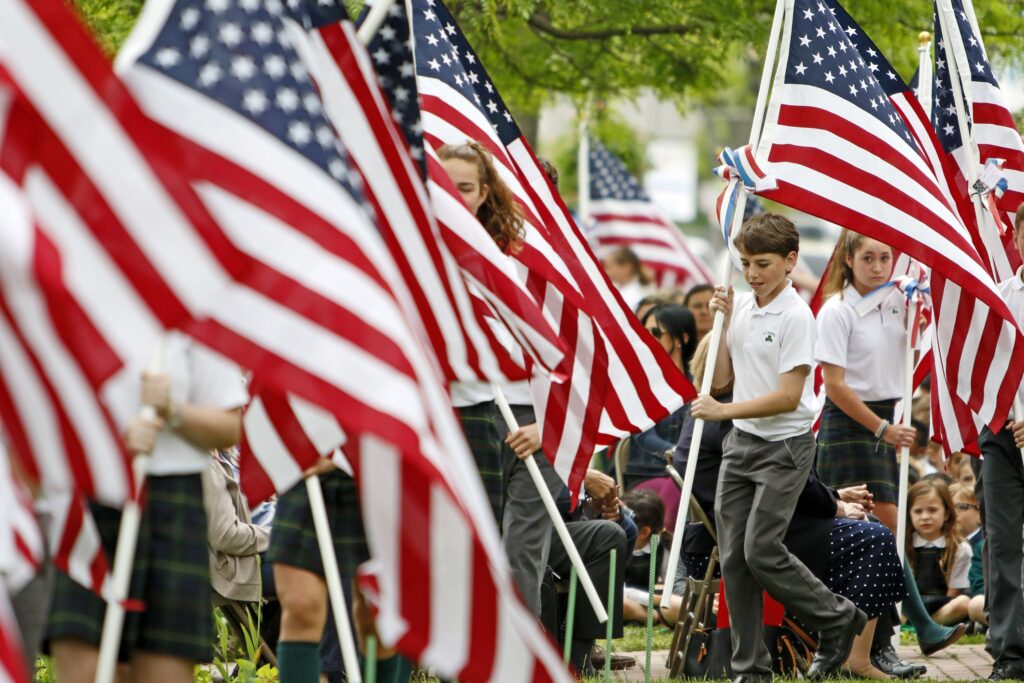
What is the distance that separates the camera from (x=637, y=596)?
33.4 ft

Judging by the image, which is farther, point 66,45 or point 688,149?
point 688,149

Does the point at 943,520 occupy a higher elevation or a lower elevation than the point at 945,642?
higher

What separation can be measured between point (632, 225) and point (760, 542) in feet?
36.8

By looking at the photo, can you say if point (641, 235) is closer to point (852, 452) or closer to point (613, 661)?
point (852, 452)

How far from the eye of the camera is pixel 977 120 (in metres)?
8.85

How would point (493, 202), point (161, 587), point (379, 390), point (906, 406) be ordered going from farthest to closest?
point (906, 406) → point (493, 202) → point (161, 587) → point (379, 390)

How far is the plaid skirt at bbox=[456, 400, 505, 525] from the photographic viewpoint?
20.5 feet

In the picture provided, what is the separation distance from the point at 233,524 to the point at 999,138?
14.1ft

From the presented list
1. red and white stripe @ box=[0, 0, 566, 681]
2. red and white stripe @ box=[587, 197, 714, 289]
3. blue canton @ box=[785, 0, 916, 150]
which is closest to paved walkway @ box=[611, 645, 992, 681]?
blue canton @ box=[785, 0, 916, 150]

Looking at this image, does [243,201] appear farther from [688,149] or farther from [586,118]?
[688,149]

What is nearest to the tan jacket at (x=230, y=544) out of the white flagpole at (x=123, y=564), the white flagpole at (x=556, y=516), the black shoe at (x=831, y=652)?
the white flagpole at (x=556, y=516)

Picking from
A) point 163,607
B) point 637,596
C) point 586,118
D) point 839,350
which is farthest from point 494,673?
point 586,118

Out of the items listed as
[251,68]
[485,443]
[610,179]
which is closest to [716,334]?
[485,443]

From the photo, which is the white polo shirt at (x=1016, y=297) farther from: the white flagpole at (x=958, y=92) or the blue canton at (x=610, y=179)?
the blue canton at (x=610, y=179)
